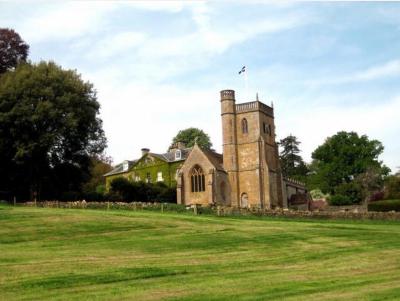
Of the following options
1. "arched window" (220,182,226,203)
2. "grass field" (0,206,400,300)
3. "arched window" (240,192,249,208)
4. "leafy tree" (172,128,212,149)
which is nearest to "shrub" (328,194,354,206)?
"arched window" (240,192,249,208)

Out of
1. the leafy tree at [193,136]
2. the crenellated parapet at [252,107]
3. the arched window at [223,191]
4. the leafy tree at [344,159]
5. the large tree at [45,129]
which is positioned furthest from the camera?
the leafy tree at [193,136]

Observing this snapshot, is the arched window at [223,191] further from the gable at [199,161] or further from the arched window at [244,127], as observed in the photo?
the arched window at [244,127]

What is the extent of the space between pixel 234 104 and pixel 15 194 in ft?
86.8

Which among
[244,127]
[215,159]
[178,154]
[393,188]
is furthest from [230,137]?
[393,188]

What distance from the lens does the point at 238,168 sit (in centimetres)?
6562

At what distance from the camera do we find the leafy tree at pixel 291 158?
109m

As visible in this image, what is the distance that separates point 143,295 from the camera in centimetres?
1403

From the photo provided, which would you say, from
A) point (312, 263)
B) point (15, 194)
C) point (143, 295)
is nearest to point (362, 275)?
point (312, 263)

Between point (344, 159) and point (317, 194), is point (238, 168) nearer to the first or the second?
point (344, 159)

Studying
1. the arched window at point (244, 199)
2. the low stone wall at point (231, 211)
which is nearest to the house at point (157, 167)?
the arched window at point (244, 199)

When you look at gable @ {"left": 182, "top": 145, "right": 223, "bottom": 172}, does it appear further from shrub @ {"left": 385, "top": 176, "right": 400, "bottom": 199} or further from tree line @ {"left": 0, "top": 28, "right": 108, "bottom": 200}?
shrub @ {"left": 385, "top": 176, "right": 400, "bottom": 199}

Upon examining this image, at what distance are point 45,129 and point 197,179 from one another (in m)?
19.8

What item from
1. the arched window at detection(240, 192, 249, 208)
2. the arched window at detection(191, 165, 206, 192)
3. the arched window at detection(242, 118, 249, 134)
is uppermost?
the arched window at detection(242, 118, 249, 134)

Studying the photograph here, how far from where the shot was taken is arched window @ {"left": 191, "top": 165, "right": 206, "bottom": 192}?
213 feet
